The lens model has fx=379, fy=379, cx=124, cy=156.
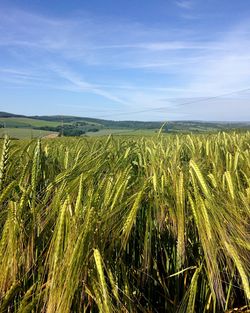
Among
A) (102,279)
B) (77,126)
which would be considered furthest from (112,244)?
(77,126)

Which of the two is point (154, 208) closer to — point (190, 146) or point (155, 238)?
point (155, 238)

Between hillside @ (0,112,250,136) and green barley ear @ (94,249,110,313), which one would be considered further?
hillside @ (0,112,250,136)

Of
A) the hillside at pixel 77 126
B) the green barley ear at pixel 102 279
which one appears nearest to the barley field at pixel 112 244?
the green barley ear at pixel 102 279

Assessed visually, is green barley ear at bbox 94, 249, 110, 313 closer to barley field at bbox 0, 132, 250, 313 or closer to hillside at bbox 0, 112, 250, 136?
barley field at bbox 0, 132, 250, 313

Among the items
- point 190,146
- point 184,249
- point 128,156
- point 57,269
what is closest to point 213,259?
point 184,249

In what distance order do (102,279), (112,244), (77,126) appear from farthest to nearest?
(77,126) < (112,244) < (102,279)

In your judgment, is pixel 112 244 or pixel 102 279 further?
pixel 112 244

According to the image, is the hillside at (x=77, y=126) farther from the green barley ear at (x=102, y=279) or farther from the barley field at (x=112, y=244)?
the green barley ear at (x=102, y=279)

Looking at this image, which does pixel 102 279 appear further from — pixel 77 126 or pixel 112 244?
pixel 77 126

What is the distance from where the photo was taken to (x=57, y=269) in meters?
1.22

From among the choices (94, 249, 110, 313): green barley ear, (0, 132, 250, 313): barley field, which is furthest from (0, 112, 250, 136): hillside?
(94, 249, 110, 313): green barley ear

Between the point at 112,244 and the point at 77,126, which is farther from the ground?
the point at 77,126

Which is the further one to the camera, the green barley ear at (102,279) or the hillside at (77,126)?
the hillside at (77,126)

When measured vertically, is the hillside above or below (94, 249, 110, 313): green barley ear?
above
